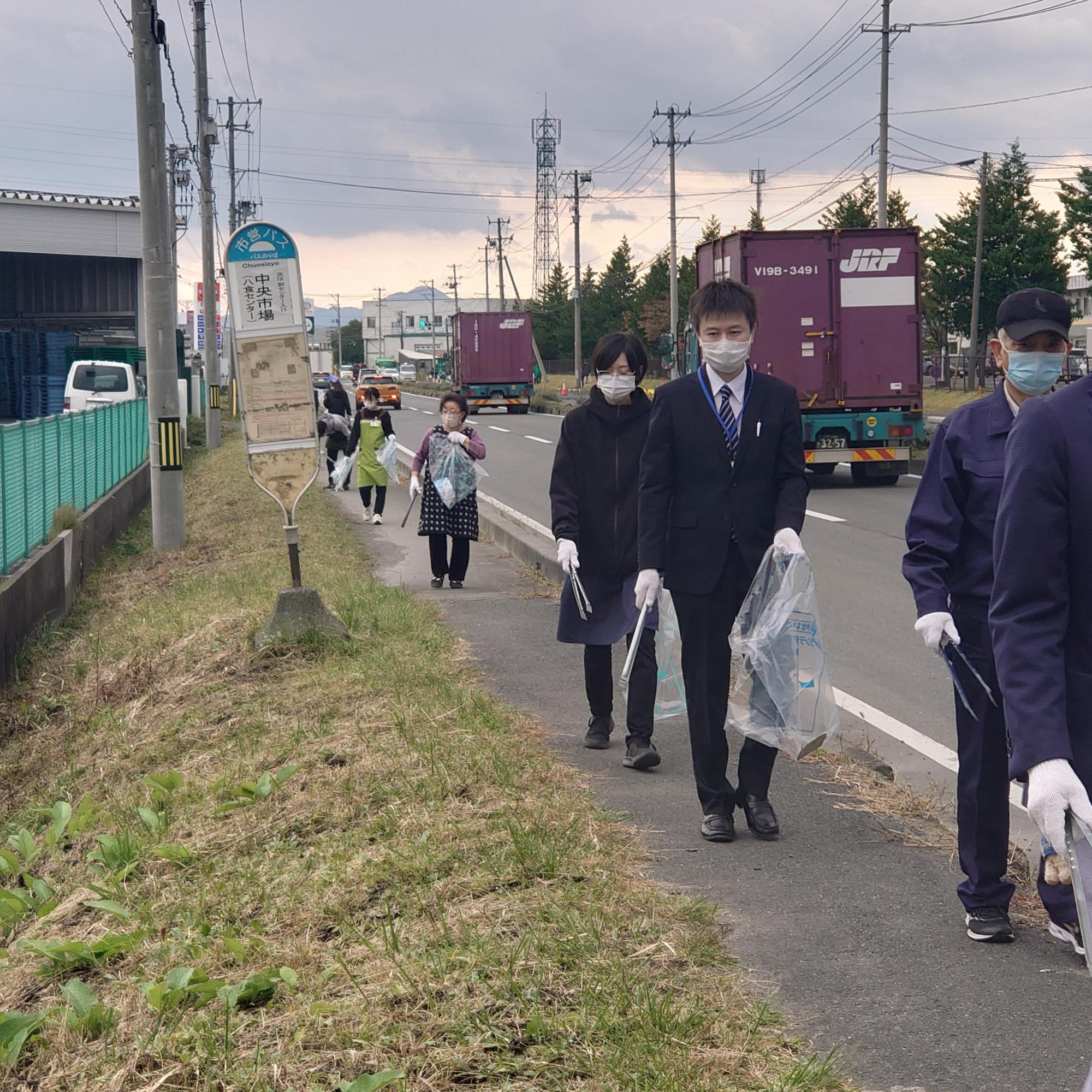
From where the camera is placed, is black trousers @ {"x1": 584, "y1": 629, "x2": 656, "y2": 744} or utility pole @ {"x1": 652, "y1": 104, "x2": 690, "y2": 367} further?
utility pole @ {"x1": 652, "y1": 104, "x2": 690, "y2": 367}

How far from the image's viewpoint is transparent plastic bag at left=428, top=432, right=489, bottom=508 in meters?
11.3

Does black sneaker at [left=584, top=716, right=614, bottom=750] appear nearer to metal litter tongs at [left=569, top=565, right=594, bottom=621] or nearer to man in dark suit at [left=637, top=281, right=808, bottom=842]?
metal litter tongs at [left=569, top=565, right=594, bottom=621]

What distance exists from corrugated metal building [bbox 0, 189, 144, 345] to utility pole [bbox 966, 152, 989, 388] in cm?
2426

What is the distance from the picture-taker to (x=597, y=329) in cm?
8644

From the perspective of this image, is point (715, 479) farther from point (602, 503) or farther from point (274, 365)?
point (274, 365)

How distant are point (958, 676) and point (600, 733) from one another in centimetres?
258

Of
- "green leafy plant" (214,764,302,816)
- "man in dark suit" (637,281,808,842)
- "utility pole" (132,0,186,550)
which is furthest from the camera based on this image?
"utility pole" (132,0,186,550)

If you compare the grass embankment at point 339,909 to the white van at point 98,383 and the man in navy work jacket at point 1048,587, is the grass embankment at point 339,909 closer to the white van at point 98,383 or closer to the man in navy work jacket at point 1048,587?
the man in navy work jacket at point 1048,587

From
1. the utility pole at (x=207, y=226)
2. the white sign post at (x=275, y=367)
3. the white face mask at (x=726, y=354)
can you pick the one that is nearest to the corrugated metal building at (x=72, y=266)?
the utility pole at (x=207, y=226)

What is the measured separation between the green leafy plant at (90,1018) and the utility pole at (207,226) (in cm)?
2811

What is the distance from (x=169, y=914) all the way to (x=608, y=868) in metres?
Answer: 1.38

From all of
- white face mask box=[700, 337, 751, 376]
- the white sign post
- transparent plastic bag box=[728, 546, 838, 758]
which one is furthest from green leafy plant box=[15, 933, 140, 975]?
the white sign post

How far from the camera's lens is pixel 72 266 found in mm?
44969

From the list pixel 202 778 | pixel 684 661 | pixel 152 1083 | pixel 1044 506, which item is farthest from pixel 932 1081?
pixel 202 778
